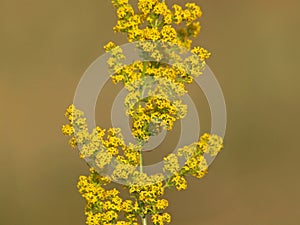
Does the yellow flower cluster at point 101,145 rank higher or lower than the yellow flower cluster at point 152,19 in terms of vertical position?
lower

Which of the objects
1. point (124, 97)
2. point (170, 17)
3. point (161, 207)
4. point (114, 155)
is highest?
point (170, 17)

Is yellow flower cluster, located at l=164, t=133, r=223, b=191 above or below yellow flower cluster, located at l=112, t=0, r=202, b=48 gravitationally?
below

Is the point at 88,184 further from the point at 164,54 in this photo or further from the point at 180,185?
the point at 164,54

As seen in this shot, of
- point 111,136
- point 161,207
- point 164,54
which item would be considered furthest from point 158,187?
point 164,54

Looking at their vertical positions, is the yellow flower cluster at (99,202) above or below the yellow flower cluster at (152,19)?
below

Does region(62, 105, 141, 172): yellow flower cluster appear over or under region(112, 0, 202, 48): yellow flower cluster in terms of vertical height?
under

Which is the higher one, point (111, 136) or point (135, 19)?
point (135, 19)

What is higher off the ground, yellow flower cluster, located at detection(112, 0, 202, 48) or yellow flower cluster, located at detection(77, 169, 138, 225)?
yellow flower cluster, located at detection(112, 0, 202, 48)

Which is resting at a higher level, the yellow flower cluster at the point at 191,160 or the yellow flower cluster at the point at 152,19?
the yellow flower cluster at the point at 152,19
